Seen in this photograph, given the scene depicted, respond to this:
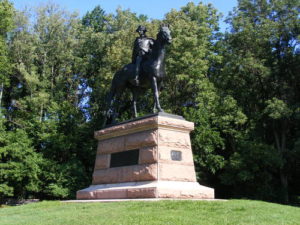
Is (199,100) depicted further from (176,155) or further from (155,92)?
(176,155)

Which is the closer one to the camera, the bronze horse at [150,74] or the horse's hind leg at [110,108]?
the bronze horse at [150,74]

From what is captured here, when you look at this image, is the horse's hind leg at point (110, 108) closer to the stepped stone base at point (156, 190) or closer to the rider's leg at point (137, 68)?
the rider's leg at point (137, 68)

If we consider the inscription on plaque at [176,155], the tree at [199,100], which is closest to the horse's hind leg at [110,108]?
the inscription on plaque at [176,155]

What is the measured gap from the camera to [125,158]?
10.6 m

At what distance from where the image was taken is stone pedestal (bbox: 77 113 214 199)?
30.4 ft

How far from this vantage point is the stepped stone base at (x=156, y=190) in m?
8.81

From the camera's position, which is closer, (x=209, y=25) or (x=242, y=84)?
(x=242, y=84)

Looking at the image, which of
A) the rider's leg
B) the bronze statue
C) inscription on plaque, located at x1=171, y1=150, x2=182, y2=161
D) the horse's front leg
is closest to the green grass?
inscription on plaque, located at x1=171, y1=150, x2=182, y2=161

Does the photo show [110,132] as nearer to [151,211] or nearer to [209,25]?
[151,211]

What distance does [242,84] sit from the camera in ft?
81.1

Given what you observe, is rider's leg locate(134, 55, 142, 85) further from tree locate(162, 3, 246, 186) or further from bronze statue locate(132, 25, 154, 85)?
tree locate(162, 3, 246, 186)

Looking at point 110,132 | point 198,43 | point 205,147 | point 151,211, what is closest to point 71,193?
point 205,147

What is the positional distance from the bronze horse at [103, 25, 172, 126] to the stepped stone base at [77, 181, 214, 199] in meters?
2.29

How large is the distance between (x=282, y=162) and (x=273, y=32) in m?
8.30
